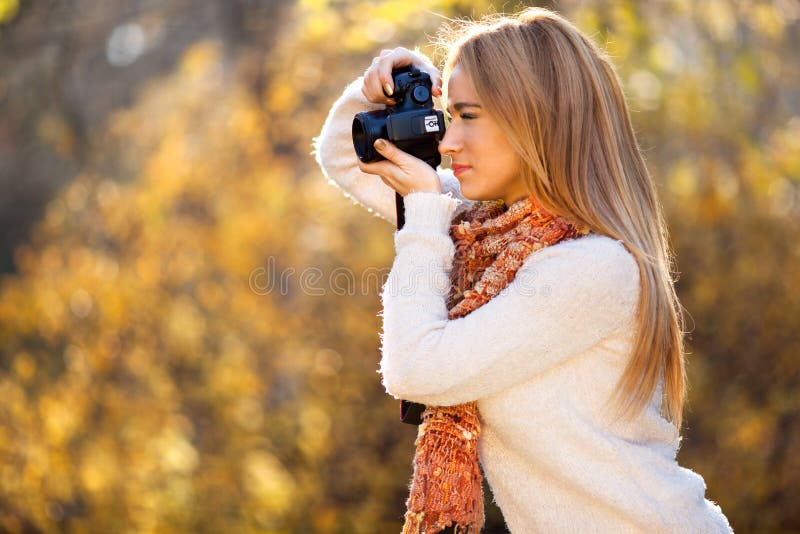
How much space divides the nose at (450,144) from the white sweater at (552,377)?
17 cm

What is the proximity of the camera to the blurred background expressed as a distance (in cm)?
211

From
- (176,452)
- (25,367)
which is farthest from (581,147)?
(25,367)

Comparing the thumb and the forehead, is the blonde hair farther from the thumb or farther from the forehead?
the thumb

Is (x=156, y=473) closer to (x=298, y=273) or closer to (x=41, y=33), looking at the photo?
(x=298, y=273)

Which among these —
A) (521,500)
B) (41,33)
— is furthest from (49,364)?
(521,500)

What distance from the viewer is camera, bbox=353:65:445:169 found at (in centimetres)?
185

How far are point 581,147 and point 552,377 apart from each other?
415 millimetres

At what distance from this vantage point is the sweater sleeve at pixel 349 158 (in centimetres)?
224

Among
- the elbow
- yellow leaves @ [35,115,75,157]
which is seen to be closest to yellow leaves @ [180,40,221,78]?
yellow leaves @ [35,115,75,157]

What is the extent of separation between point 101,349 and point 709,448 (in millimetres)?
2708

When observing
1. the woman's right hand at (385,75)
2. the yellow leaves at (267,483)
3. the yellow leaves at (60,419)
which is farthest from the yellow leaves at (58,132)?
the woman's right hand at (385,75)

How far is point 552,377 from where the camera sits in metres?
1.69

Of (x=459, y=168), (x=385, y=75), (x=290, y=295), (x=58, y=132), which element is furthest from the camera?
(x=58, y=132)

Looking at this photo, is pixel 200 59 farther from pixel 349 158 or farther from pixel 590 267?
pixel 590 267
